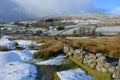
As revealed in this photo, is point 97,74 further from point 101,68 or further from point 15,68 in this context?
point 15,68

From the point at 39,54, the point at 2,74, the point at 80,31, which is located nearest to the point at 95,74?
the point at 2,74

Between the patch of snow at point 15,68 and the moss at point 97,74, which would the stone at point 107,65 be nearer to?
the moss at point 97,74

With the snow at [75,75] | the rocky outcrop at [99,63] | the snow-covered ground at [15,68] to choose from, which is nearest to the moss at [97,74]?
the rocky outcrop at [99,63]

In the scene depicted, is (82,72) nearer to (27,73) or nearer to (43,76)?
(43,76)

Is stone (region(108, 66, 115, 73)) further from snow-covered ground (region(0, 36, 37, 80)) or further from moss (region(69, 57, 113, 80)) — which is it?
snow-covered ground (region(0, 36, 37, 80))

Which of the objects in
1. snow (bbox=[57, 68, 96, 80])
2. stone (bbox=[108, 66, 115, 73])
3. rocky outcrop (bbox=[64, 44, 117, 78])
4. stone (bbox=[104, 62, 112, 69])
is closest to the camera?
stone (bbox=[108, 66, 115, 73])

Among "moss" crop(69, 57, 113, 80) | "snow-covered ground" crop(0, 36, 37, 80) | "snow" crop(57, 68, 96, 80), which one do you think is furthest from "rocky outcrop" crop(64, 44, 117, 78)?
"snow-covered ground" crop(0, 36, 37, 80)

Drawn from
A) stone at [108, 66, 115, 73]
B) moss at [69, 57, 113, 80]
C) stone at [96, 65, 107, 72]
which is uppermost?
stone at [108, 66, 115, 73]

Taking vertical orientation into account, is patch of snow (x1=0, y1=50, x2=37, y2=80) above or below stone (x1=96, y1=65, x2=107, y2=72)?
below

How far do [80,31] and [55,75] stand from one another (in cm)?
6881

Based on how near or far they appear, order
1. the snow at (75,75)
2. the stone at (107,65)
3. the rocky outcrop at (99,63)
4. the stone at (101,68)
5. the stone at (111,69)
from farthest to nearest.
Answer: the stone at (101,68), the stone at (107,65), the snow at (75,75), the rocky outcrop at (99,63), the stone at (111,69)

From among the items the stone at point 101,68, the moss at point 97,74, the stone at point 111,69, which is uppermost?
the stone at point 111,69

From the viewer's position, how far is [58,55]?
32.9 meters

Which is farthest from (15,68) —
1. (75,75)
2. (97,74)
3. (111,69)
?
(111,69)
